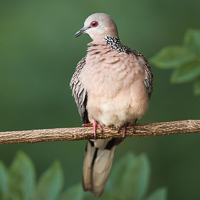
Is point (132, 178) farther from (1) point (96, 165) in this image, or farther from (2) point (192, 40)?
(2) point (192, 40)

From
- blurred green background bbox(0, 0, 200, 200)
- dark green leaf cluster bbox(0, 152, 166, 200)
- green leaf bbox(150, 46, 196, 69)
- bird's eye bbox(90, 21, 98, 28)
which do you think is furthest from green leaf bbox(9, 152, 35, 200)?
blurred green background bbox(0, 0, 200, 200)

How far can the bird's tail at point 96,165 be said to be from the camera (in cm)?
261

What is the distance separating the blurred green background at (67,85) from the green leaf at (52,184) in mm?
2066

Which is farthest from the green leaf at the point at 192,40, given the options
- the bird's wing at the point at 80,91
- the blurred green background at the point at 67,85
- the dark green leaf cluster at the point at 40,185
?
the blurred green background at the point at 67,85

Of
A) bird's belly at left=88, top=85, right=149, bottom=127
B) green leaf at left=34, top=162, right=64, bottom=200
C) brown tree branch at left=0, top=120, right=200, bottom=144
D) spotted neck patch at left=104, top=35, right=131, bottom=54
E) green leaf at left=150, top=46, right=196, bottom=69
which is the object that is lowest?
green leaf at left=34, top=162, right=64, bottom=200

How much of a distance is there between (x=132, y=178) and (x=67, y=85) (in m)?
2.15

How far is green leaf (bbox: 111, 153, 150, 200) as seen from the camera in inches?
77.3

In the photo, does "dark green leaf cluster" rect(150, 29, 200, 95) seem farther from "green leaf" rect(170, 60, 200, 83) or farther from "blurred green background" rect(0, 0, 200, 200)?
"blurred green background" rect(0, 0, 200, 200)

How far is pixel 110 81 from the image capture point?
2143mm

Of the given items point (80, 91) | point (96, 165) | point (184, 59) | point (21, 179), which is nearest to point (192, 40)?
point (184, 59)

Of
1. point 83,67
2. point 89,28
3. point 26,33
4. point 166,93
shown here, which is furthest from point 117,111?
point 26,33

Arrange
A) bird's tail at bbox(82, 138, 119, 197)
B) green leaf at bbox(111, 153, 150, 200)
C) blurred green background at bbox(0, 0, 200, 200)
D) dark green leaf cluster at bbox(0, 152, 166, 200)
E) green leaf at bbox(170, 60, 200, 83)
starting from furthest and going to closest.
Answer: blurred green background at bbox(0, 0, 200, 200)
bird's tail at bbox(82, 138, 119, 197)
green leaf at bbox(111, 153, 150, 200)
dark green leaf cluster at bbox(0, 152, 166, 200)
green leaf at bbox(170, 60, 200, 83)

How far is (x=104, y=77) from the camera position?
215 cm

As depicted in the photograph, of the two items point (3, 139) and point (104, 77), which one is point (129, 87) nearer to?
point (104, 77)
